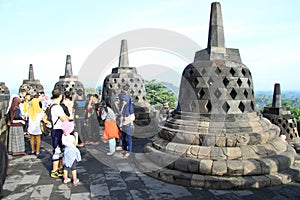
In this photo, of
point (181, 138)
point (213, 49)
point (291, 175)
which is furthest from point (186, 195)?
point (213, 49)

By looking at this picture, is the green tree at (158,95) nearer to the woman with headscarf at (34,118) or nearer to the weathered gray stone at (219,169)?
the woman with headscarf at (34,118)

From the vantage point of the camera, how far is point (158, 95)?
145 feet

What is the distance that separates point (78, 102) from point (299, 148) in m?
8.89

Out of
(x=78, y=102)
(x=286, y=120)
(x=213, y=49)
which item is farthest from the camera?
(x=286, y=120)

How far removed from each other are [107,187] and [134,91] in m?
5.95

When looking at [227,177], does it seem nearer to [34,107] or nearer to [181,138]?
[181,138]

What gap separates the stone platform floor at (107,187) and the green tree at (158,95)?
3720 cm

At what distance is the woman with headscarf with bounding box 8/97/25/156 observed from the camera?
643 centimetres

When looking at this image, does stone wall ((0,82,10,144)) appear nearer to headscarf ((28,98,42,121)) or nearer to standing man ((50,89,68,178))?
headscarf ((28,98,42,121))

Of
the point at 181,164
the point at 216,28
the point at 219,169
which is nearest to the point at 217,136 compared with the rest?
the point at 219,169

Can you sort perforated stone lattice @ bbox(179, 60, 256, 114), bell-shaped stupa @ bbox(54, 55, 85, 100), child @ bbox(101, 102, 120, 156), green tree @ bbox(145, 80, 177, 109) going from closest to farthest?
perforated stone lattice @ bbox(179, 60, 256, 114), child @ bbox(101, 102, 120, 156), bell-shaped stupa @ bbox(54, 55, 85, 100), green tree @ bbox(145, 80, 177, 109)

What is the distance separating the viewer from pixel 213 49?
5840mm

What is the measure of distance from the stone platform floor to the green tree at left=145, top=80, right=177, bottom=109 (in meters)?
37.2

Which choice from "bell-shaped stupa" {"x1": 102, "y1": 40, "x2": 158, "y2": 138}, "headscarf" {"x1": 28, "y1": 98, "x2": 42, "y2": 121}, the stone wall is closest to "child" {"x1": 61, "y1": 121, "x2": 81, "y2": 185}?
"headscarf" {"x1": 28, "y1": 98, "x2": 42, "y2": 121}
